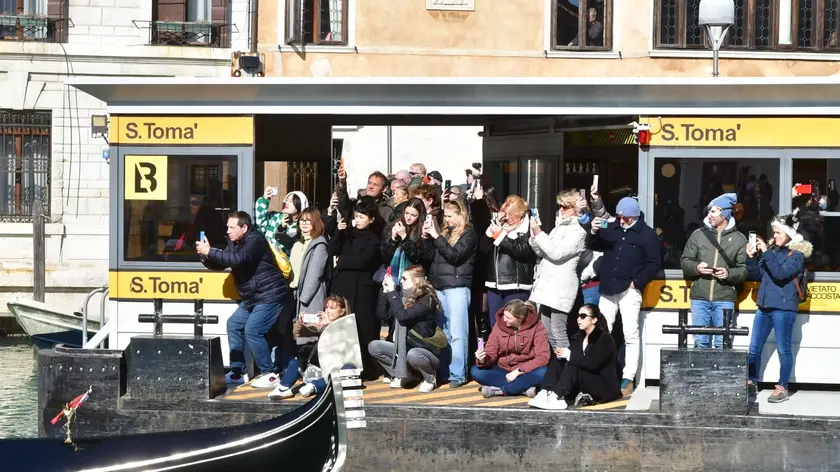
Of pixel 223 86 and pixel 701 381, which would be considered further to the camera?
pixel 223 86

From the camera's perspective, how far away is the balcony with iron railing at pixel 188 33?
82.6 ft

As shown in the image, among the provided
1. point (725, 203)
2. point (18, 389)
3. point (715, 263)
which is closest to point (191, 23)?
point (18, 389)

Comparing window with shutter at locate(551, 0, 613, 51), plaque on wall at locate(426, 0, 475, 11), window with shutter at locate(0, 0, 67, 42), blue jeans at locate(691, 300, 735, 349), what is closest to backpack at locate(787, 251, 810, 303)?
blue jeans at locate(691, 300, 735, 349)

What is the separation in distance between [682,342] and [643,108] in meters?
2.18

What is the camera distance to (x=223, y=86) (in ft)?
40.1

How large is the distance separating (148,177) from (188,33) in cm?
1344

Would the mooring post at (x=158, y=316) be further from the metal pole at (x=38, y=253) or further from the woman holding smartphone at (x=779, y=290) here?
the metal pole at (x=38, y=253)

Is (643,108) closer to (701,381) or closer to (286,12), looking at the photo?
(701,381)


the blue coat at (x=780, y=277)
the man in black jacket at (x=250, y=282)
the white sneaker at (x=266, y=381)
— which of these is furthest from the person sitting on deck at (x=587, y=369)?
the man in black jacket at (x=250, y=282)

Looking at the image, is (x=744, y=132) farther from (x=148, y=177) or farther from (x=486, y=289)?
(x=148, y=177)

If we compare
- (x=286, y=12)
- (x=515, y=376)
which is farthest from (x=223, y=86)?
(x=286, y=12)

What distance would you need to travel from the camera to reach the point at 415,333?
12078 mm

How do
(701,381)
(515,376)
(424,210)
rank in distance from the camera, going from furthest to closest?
(424,210)
(515,376)
(701,381)

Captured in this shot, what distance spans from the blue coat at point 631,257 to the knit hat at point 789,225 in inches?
37.4
